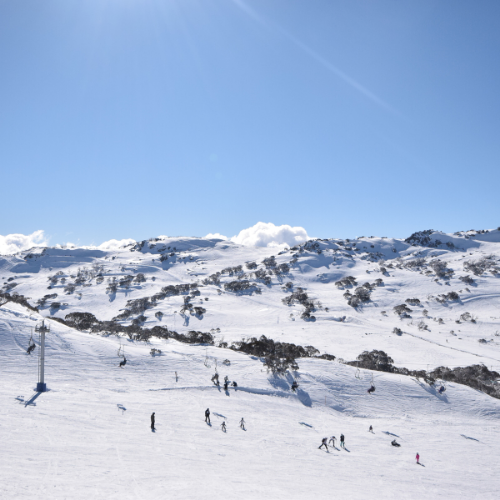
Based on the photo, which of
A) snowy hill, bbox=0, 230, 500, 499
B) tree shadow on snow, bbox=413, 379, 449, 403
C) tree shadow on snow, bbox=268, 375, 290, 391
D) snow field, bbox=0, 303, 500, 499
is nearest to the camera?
snow field, bbox=0, 303, 500, 499

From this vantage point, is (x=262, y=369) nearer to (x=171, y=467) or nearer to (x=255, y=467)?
(x=255, y=467)

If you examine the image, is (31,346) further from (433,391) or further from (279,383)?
(433,391)

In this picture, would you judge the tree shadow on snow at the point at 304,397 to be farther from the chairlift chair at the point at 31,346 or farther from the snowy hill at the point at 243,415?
the chairlift chair at the point at 31,346

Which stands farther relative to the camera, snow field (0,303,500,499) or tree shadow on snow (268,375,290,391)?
tree shadow on snow (268,375,290,391)

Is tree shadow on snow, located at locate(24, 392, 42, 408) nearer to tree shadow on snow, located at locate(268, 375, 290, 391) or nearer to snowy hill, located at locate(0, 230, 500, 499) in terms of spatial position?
snowy hill, located at locate(0, 230, 500, 499)

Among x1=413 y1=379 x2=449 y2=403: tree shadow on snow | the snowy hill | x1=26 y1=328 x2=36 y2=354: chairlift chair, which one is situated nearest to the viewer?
the snowy hill

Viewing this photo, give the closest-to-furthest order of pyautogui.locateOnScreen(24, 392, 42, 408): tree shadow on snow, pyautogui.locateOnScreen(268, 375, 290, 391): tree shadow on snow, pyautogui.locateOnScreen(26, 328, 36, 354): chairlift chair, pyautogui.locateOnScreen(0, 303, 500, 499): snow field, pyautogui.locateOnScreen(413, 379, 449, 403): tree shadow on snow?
pyautogui.locateOnScreen(0, 303, 500, 499): snow field < pyautogui.locateOnScreen(24, 392, 42, 408): tree shadow on snow < pyautogui.locateOnScreen(26, 328, 36, 354): chairlift chair < pyautogui.locateOnScreen(268, 375, 290, 391): tree shadow on snow < pyautogui.locateOnScreen(413, 379, 449, 403): tree shadow on snow

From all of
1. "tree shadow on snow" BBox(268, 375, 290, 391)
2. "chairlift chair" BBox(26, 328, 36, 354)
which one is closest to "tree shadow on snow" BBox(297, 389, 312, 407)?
"tree shadow on snow" BBox(268, 375, 290, 391)

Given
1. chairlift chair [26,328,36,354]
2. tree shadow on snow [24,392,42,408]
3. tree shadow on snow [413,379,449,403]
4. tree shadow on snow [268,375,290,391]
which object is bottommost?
tree shadow on snow [413,379,449,403]

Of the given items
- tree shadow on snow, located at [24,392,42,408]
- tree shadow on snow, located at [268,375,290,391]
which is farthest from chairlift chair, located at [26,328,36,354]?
tree shadow on snow, located at [268,375,290,391]

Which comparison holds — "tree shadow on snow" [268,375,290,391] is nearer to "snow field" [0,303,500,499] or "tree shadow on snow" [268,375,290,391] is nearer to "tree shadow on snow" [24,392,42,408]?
"snow field" [0,303,500,499]

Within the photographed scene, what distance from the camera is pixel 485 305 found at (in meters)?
85.6

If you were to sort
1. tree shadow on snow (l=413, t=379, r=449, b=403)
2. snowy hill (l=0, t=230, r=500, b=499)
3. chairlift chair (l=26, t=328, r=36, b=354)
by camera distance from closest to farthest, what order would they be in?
snowy hill (l=0, t=230, r=500, b=499) < chairlift chair (l=26, t=328, r=36, b=354) < tree shadow on snow (l=413, t=379, r=449, b=403)

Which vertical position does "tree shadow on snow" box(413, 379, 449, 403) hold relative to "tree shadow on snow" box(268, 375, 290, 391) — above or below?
below
